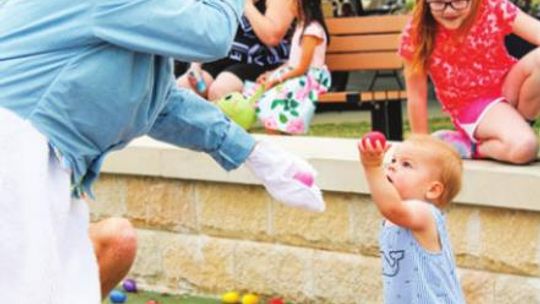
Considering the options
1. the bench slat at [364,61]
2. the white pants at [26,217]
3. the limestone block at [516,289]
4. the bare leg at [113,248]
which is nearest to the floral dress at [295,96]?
the bench slat at [364,61]

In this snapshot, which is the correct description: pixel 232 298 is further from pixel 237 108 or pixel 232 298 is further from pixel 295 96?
pixel 295 96

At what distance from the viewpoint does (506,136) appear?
450cm

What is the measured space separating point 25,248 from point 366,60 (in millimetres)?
4113

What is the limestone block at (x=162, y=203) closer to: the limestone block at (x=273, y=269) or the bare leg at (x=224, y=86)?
the limestone block at (x=273, y=269)

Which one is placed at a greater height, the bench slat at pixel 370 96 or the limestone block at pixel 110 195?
the bench slat at pixel 370 96

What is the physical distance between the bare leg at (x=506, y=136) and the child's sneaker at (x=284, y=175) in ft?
3.55

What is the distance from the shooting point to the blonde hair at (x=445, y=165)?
359 centimetres

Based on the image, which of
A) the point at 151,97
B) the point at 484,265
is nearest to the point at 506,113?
the point at 484,265

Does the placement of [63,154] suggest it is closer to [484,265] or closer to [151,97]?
[151,97]

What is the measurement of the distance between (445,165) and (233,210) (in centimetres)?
162

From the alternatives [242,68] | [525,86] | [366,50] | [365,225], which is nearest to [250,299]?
[365,225]

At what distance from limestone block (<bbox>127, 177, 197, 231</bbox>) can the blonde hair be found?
1.73 meters

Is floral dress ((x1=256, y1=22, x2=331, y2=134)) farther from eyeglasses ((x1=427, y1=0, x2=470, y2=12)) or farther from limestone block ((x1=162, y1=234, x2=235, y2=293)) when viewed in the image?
eyeglasses ((x1=427, y1=0, x2=470, y2=12))

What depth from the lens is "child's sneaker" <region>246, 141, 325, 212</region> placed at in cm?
361
